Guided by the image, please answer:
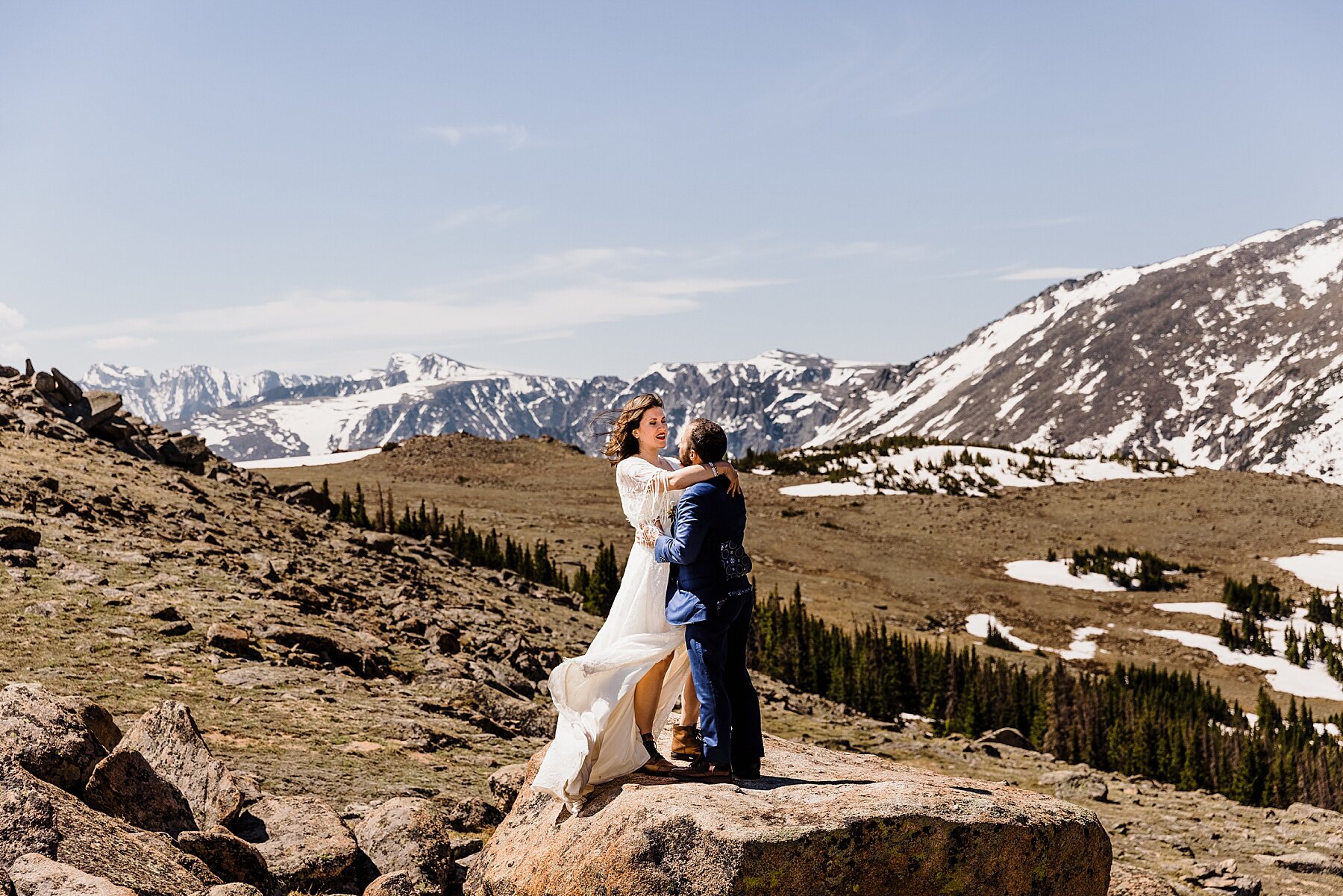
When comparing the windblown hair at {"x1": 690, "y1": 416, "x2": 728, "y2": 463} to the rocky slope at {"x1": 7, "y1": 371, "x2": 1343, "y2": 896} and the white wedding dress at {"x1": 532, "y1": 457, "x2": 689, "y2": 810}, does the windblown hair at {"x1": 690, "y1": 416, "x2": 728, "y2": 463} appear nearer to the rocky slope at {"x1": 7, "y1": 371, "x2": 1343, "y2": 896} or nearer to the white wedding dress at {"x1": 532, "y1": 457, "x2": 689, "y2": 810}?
the white wedding dress at {"x1": 532, "y1": 457, "x2": 689, "y2": 810}

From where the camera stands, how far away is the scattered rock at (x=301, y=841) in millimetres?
9961

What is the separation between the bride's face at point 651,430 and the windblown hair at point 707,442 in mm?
416

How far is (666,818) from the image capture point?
27.5ft

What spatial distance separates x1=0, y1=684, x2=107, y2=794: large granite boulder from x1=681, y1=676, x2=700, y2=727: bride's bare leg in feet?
19.9

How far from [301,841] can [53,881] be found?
135 inches

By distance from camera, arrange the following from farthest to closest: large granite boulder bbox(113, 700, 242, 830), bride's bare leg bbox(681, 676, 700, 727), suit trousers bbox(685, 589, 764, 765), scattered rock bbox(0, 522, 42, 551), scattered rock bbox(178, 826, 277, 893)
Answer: scattered rock bbox(0, 522, 42, 551) → large granite boulder bbox(113, 700, 242, 830) → bride's bare leg bbox(681, 676, 700, 727) → suit trousers bbox(685, 589, 764, 765) → scattered rock bbox(178, 826, 277, 893)

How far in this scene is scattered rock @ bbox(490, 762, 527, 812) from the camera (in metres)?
13.1

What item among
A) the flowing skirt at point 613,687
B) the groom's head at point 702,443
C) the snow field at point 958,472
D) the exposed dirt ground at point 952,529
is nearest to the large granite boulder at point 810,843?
the flowing skirt at point 613,687

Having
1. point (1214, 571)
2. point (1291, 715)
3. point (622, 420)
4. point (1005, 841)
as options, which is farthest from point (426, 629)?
point (1214, 571)

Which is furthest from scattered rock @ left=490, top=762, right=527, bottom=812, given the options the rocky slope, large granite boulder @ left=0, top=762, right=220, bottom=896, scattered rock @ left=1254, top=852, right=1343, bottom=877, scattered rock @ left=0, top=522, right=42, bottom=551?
scattered rock @ left=1254, top=852, right=1343, bottom=877

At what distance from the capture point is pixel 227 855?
9281mm

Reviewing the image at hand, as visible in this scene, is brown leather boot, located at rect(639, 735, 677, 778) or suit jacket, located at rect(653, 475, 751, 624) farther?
brown leather boot, located at rect(639, 735, 677, 778)

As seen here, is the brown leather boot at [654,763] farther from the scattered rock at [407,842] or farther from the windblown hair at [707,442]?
the windblown hair at [707,442]

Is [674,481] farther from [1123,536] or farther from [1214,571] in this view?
[1123,536]
